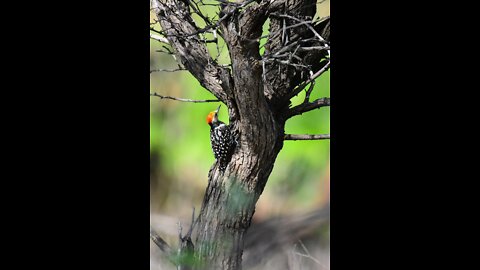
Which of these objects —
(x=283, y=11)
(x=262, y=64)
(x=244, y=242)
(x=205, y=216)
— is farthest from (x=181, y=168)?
(x=283, y=11)

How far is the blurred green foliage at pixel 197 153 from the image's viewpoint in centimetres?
222

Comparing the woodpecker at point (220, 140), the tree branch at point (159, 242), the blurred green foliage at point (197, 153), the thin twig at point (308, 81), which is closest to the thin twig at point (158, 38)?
the blurred green foliage at point (197, 153)

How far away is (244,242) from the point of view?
2.31 m

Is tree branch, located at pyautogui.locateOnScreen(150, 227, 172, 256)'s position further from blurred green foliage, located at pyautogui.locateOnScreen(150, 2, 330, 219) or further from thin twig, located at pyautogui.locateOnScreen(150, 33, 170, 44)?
thin twig, located at pyautogui.locateOnScreen(150, 33, 170, 44)

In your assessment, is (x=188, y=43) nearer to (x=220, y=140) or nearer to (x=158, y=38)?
(x=158, y=38)

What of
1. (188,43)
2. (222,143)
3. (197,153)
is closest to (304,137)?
(222,143)

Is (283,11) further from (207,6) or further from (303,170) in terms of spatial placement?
(303,170)

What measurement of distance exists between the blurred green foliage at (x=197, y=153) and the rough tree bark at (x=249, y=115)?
0.04 meters

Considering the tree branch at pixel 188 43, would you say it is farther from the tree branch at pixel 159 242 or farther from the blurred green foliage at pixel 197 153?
the tree branch at pixel 159 242

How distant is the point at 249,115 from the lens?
2297mm

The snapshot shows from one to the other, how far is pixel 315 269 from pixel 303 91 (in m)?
0.67

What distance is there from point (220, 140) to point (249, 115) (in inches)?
5.7

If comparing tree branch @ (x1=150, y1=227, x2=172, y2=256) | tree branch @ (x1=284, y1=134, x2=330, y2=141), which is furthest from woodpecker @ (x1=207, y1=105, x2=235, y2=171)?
tree branch @ (x1=150, y1=227, x2=172, y2=256)

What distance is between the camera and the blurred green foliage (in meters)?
2.22
